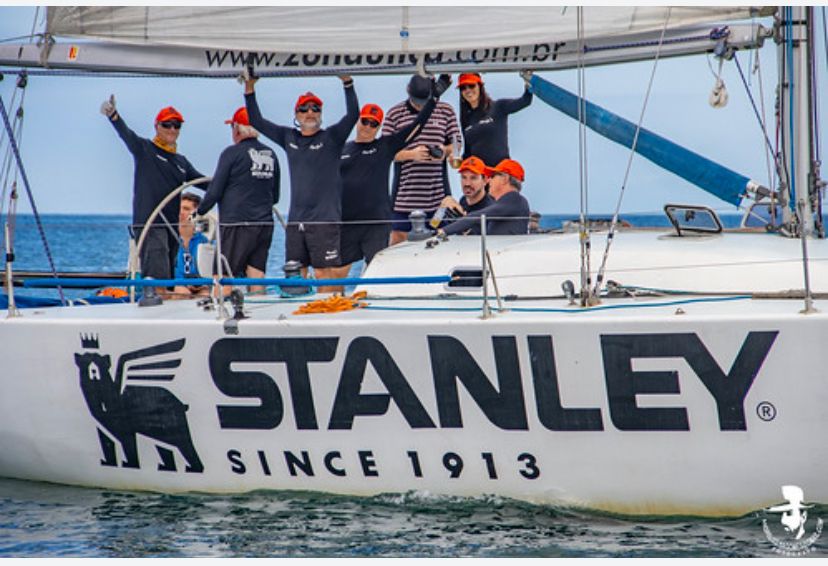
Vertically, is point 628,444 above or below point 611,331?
below

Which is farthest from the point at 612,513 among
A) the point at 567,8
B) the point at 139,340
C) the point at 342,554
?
the point at 567,8

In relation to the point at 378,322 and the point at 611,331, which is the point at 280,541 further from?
the point at 611,331

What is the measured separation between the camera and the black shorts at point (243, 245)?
7793mm

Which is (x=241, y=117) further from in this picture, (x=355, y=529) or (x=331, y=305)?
(x=355, y=529)

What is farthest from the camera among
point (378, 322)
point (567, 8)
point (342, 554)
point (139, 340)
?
point (567, 8)

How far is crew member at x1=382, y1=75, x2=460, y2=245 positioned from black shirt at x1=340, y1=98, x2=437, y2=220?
32 cm

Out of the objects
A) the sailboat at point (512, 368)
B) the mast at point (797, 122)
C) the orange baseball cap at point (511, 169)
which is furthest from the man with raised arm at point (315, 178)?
the mast at point (797, 122)

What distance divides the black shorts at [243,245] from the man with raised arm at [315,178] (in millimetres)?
205

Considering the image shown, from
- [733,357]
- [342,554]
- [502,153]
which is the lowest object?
[342,554]

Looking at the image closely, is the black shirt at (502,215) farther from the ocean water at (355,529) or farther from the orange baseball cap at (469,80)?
the ocean water at (355,529)

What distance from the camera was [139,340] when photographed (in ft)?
21.2

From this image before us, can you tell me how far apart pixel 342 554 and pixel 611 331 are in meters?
1.50

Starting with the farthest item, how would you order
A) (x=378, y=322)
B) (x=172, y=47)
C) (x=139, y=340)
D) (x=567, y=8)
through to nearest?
(x=172, y=47), (x=567, y=8), (x=139, y=340), (x=378, y=322)

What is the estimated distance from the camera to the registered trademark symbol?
18.5 ft
